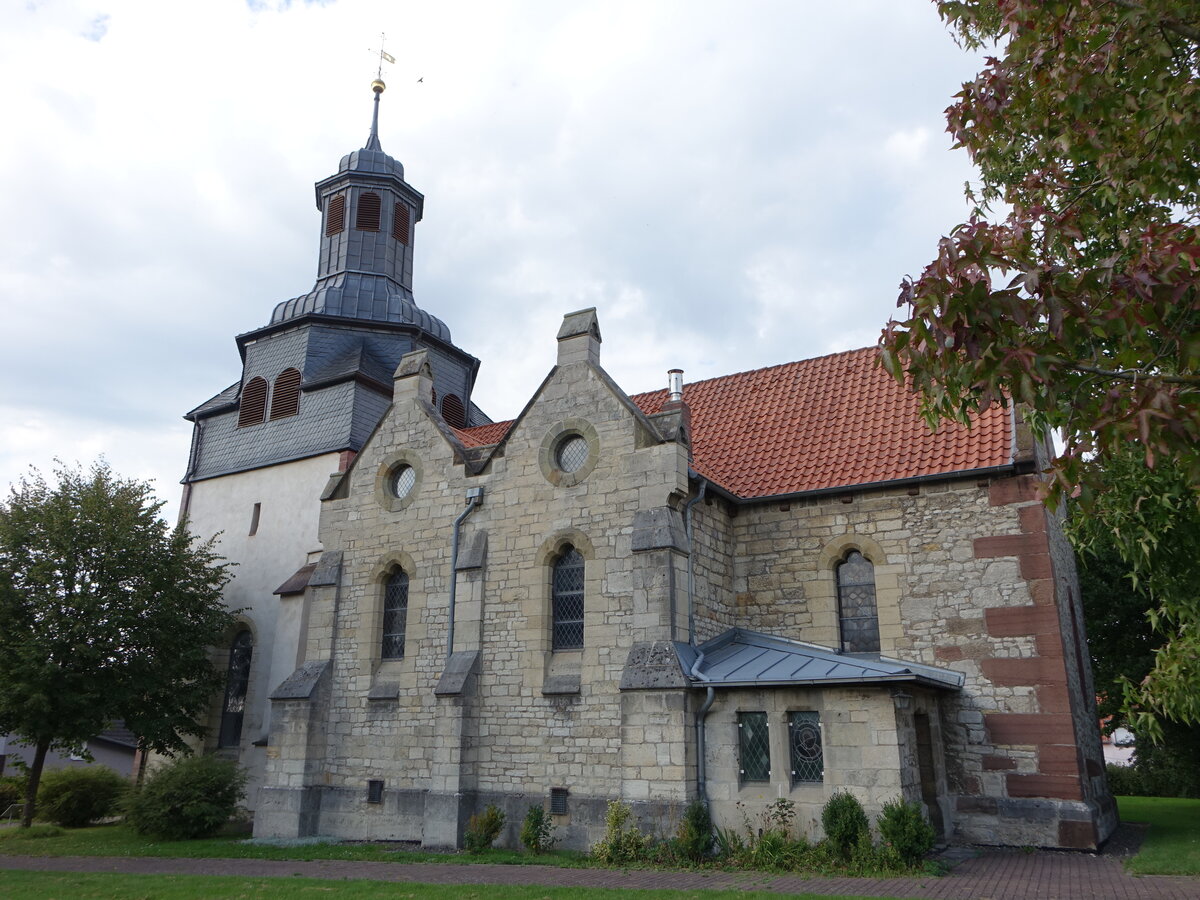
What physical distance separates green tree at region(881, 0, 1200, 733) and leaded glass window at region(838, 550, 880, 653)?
22.5ft

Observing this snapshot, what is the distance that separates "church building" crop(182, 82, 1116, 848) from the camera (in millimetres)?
13461

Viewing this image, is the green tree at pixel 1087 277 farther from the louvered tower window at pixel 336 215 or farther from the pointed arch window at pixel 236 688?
the louvered tower window at pixel 336 215

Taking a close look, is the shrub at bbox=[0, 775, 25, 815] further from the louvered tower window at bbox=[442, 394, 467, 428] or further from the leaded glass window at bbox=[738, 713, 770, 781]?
the leaded glass window at bbox=[738, 713, 770, 781]

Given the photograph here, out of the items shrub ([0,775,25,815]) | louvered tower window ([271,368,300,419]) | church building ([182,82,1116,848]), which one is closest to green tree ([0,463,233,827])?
church building ([182,82,1116,848])

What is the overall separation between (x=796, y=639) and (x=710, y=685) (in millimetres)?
2736

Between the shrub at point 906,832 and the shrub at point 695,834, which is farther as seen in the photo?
the shrub at point 695,834

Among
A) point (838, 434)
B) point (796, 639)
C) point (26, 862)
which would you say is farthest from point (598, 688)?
point (26, 862)

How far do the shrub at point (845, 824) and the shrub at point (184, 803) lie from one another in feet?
38.4

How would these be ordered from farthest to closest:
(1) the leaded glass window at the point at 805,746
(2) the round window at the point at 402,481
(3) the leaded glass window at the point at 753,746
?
(2) the round window at the point at 402,481, (3) the leaded glass window at the point at 753,746, (1) the leaded glass window at the point at 805,746

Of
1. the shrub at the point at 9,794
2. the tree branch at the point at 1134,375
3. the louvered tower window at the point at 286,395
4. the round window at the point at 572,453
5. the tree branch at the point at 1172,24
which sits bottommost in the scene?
the shrub at the point at 9,794

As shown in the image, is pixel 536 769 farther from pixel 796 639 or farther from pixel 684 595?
pixel 796 639

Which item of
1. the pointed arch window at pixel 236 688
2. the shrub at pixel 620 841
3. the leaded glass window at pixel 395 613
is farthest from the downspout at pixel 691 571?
the pointed arch window at pixel 236 688

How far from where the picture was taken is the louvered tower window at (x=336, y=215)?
86.2 ft

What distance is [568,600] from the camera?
15930mm
